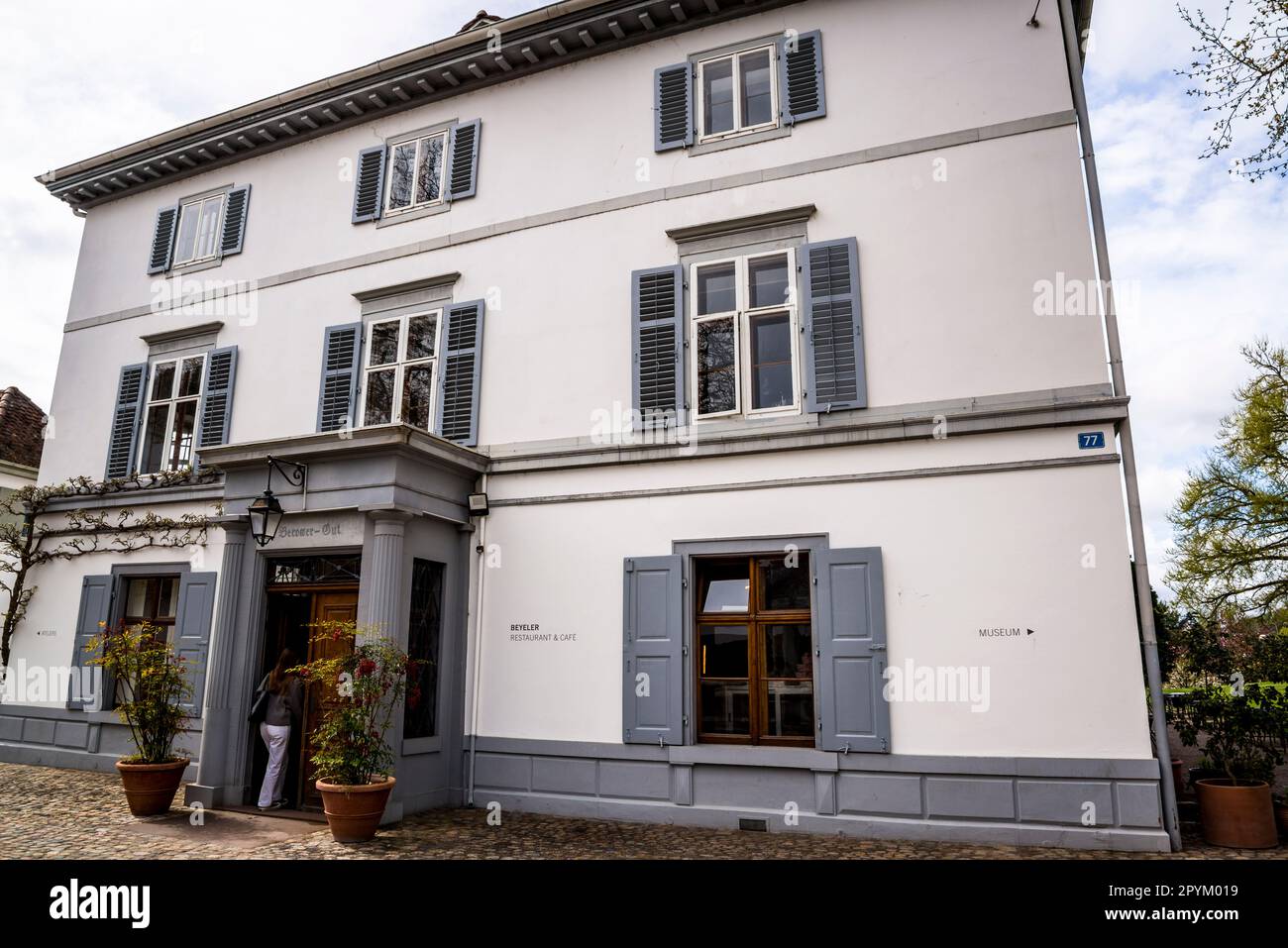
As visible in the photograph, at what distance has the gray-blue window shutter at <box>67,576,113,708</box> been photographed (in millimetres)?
11883

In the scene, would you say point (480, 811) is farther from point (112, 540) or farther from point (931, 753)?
point (112, 540)

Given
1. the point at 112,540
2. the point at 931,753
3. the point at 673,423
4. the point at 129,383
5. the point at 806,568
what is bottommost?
the point at 931,753

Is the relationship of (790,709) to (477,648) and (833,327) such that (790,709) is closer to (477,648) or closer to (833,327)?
(477,648)

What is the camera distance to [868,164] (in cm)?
882

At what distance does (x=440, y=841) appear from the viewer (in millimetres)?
7422

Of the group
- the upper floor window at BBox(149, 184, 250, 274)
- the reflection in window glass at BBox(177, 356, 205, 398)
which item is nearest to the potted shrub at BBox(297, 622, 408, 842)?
the reflection in window glass at BBox(177, 356, 205, 398)

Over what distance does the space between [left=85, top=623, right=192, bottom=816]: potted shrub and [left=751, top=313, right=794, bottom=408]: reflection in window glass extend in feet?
22.7

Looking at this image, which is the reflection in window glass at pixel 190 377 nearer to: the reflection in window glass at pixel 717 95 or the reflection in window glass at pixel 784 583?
the reflection in window glass at pixel 717 95

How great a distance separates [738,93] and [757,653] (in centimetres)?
644

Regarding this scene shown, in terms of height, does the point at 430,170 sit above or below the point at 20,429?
above

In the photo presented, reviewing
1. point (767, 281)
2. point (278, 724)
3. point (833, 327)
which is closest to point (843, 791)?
point (833, 327)

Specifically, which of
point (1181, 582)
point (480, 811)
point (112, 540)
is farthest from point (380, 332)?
point (1181, 582)

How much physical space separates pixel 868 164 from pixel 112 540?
11759 millimetres

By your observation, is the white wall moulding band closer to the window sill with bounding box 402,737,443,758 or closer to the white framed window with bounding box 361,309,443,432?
the white framed window with bounding box 361,309,443,432
